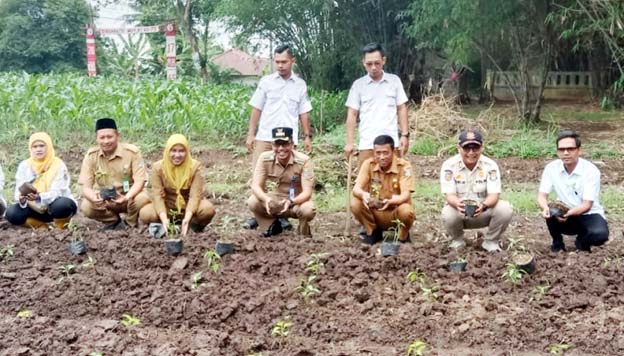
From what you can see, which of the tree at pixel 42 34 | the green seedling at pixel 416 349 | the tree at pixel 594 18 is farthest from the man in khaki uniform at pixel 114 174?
the tree at pixel 42 34

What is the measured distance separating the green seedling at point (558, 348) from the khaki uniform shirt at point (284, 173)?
2.55 meters

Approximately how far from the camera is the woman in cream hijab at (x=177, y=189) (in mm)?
5590

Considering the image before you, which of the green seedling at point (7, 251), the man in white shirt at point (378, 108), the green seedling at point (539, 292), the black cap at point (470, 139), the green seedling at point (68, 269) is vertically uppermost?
the man in white shirt at point (378, 108)

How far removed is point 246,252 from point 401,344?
1675 millimetres

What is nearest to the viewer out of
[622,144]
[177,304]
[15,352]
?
[15,352]

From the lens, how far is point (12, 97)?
1328cm

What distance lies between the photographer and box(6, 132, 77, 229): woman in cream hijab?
607 cm

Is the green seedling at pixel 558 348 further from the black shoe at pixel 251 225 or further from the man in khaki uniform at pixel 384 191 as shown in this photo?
the black shoe at pixel 251 225

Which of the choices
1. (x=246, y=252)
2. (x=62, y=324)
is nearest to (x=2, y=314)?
(x=62, y=324)

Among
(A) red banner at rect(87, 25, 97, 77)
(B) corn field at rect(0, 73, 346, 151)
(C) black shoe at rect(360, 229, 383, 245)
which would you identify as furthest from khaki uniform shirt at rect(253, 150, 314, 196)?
(A) red banner at rect(87, 25, 97, 77)

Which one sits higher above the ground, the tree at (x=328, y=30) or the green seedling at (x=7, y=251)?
the tree at (x=328, y=30)

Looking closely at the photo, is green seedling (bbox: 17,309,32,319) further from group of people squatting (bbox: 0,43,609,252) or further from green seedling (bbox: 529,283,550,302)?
green seedling (bbox: 529,283,550,302)

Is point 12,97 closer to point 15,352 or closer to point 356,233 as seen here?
point 356,233

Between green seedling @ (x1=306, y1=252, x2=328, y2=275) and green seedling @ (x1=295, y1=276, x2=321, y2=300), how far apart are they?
0.13m
